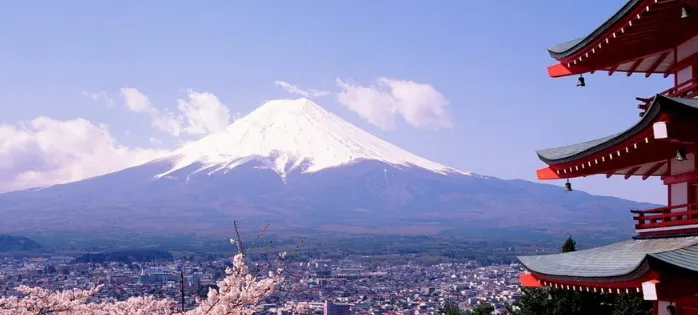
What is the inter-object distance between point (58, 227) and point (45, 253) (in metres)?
38.8

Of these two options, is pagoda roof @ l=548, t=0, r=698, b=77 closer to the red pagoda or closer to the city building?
the red pagoda

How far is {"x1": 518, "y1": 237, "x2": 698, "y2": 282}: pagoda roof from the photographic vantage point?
6656 mm

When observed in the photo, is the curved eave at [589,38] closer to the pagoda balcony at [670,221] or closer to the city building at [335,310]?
the pagoda balcony at [670,221]

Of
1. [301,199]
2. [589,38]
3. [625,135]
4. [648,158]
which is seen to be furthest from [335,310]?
[301,199]

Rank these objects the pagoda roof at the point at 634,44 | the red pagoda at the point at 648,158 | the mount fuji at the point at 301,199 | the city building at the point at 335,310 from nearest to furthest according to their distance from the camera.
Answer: the red pagoda at the point at 648,158
the pagoda roof at the point at 634,44
the city building at the point at 335,310
the mount fuji at the point at 301,199

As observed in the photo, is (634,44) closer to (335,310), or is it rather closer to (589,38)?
(589,38)

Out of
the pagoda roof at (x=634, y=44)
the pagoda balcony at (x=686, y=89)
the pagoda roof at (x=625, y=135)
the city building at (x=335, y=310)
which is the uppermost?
the pagoda roof at (x=634, y=44)

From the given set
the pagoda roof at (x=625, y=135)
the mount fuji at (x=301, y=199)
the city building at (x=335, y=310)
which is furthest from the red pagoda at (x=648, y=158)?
the mount fuji at (x=301, y=199)

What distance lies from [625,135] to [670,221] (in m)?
1.18

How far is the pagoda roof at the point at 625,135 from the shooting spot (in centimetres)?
658

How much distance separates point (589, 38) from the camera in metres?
8.68

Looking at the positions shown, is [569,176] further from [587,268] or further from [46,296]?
[46,296]

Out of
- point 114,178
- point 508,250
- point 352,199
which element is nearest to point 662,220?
point 508,250

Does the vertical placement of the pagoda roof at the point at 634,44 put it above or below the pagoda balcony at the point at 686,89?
above
